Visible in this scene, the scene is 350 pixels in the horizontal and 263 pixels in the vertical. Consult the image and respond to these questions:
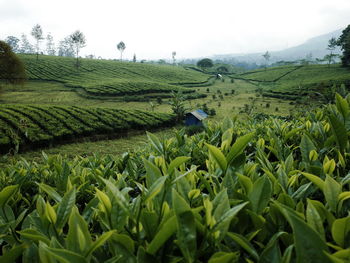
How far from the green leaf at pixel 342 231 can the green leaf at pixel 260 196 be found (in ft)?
0.69

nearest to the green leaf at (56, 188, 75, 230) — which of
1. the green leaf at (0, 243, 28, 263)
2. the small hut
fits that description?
the green leaf at (0, 243, 28, 263)

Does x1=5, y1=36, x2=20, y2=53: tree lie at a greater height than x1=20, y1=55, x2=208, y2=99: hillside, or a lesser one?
greater

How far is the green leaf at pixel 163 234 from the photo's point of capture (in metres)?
0.61

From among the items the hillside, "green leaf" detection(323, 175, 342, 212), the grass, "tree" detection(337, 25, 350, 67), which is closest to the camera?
"green leaf" detection(323, 175, 342, 212)

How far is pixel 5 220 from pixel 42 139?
13.5m

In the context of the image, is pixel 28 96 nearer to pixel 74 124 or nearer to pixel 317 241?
pixel 74 124

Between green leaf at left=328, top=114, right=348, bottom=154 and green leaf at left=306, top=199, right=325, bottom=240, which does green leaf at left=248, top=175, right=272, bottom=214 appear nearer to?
green leaf at left=306, top=199, right=325, bottom=240

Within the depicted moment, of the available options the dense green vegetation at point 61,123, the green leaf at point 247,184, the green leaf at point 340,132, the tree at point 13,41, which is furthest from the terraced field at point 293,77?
the tree at point 13,41

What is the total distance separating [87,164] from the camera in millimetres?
2424

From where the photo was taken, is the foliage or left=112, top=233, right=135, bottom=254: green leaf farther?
the foliage

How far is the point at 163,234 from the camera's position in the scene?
63cm

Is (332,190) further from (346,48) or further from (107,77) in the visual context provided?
(346,48)

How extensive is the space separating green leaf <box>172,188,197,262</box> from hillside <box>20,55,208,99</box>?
108ft

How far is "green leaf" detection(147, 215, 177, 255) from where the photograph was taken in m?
0.61
